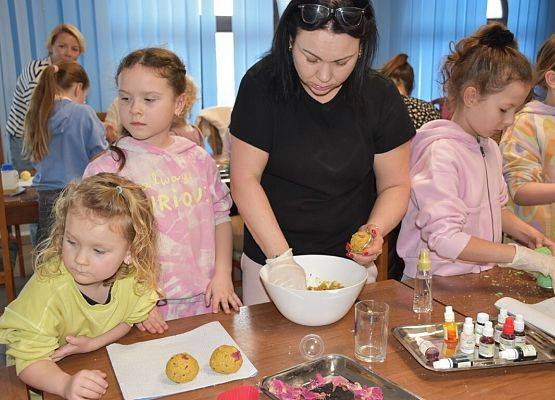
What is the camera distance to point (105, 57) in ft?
14.2

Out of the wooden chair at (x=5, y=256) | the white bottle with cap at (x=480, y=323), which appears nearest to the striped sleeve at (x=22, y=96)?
the wooden chair at (x=5, y=256)

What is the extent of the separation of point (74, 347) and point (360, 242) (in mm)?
677

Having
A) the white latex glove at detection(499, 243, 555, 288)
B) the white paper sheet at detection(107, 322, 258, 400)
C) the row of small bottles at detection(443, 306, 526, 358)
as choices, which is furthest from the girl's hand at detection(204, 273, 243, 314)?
the white latex glove at detection(499, 243, 555, 288)

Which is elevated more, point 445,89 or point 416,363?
point 445,89

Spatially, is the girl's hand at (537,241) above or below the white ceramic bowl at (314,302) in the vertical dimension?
below

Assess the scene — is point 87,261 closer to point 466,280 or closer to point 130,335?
point 130,335

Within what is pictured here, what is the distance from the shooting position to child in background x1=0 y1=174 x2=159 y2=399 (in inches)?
42.0

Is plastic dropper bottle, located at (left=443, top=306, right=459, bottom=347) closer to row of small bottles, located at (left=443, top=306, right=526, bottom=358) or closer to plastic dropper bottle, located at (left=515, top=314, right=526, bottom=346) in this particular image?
row of small bottles, located at (left=443, top=306, right=526, bottom=358)

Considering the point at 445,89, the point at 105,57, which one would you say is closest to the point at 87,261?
the point at 445,89

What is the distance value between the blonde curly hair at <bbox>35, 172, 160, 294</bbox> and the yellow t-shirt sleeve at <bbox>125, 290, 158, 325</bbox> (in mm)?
22

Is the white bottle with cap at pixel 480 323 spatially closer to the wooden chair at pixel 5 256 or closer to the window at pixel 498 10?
the wooden chair at pixel 5 256

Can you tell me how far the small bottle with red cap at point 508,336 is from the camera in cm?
113

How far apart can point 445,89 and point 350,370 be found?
101 centimetres

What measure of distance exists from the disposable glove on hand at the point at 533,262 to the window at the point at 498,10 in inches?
209
